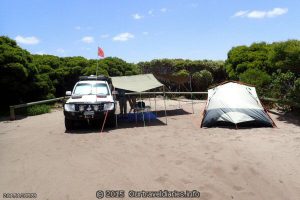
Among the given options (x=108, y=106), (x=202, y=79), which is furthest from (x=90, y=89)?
(x=202, y=79)

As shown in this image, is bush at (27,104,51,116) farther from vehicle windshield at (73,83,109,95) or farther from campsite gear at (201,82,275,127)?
campsite gear at (201,82,275,127)

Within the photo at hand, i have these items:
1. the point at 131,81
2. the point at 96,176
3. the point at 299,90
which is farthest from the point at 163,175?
the point at 131,81

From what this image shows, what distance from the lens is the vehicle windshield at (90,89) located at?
45.5 ft

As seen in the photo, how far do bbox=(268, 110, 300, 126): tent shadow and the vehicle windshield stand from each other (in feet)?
21.8

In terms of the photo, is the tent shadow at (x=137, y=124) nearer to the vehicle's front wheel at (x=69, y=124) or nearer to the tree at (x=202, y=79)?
the vehicle's front wheel at (x=69, y=124)

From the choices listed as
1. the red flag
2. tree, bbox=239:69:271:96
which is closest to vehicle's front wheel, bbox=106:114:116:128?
the red flag

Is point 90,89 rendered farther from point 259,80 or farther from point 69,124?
point 259,80

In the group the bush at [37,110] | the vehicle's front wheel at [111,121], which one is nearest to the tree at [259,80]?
the vehicle's front wheel at [111,121]

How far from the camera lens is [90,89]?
14.0 meters

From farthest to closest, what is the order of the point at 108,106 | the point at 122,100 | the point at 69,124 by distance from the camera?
1. the point at 122,100
2. the point at 69,124
3. the point at 108,106

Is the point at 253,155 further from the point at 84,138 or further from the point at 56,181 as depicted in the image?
the point at 84,138

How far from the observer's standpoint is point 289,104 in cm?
1406

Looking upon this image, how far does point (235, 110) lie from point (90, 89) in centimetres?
541

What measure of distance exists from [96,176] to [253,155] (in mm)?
3780
